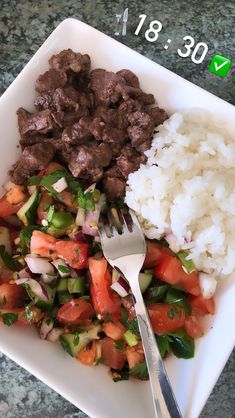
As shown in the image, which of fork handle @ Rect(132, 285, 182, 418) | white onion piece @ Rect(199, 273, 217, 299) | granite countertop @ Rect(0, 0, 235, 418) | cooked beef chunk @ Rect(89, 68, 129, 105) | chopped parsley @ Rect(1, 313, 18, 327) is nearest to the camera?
fork handle @ Rect(132, 285, 182, 418)

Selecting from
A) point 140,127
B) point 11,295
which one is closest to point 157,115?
point 140,127

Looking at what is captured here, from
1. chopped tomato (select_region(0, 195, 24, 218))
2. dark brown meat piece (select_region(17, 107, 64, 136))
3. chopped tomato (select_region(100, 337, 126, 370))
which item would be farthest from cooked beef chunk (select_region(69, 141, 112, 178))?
chopped tomato (select_region(100, 337, 126, 370))

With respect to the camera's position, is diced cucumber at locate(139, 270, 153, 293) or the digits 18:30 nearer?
diced cucumber at locate(139, 270, 153, 293)

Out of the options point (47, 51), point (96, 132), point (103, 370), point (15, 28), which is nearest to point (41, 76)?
point (47, 51)

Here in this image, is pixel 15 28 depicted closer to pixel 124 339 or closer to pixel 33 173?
pixel 33 173

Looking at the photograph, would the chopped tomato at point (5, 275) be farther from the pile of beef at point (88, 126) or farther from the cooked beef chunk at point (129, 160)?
the cooked beef chunk at point (129, 160)

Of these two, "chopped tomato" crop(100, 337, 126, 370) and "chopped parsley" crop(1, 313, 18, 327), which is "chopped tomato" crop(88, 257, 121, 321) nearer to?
"chopped tomato" crop(100, 337, 126, 370)

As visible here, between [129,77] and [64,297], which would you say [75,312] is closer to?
[64,297]
